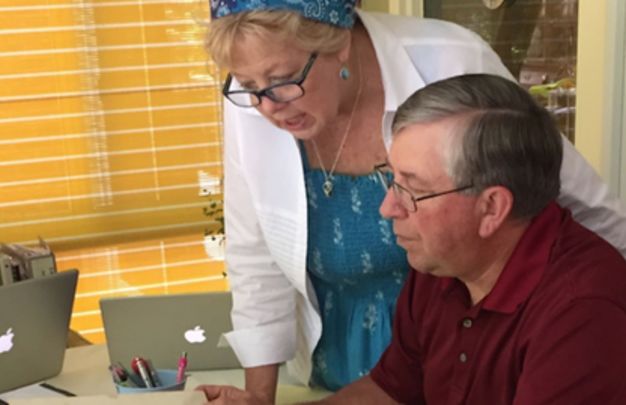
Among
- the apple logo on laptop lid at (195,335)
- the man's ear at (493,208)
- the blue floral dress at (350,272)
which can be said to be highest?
the man's ear at (493,208)

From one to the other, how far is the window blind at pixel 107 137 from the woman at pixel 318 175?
2.35m

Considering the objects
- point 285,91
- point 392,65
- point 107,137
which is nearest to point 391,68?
point 392,65

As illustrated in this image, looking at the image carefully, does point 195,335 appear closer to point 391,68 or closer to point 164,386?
point 164,386

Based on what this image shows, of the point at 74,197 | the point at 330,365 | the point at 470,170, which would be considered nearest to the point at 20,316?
the point at 330,365

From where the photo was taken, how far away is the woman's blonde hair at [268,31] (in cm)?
136

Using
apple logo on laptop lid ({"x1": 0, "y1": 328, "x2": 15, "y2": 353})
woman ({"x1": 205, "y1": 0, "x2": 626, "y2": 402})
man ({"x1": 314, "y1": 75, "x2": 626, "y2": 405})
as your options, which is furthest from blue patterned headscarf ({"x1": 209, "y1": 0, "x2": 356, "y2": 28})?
apple logo on laptop lid ({"x1": 0, "y1": 328, "x2": 15, "y2": 353})

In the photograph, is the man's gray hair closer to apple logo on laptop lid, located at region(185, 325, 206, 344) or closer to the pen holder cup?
the pen holder cup

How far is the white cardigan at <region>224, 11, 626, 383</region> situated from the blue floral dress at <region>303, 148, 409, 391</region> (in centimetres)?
3

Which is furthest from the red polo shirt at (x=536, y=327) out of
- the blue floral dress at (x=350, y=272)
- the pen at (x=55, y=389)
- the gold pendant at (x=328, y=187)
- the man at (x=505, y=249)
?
the pen at (x=55, y=389)

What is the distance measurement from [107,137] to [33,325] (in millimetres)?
2513

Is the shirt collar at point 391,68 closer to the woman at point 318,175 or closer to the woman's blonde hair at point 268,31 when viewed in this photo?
the woman at point 318,175

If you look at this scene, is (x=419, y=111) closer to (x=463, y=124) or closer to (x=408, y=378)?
(x=463, y=124)

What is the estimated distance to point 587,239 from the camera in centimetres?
120

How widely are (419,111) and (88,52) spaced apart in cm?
316
